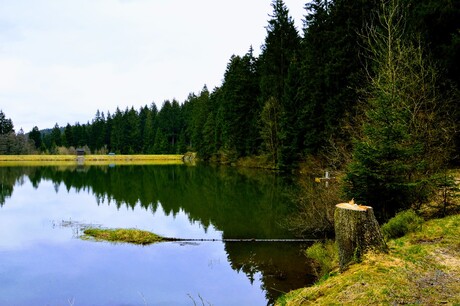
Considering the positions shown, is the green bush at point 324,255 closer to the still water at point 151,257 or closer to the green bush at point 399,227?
the still water at point 151,257

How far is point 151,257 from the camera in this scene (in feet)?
39.9

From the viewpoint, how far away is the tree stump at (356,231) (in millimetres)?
6230

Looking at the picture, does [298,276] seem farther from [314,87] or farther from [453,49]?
[314,87]

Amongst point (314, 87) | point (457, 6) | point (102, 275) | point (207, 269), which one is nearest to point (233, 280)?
point (207, 269)

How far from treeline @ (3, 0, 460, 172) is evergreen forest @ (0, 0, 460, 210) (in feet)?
0.31

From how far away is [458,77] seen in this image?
1830 centimetres

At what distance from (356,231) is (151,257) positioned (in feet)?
25.2

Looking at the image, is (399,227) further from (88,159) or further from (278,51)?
(88,159)

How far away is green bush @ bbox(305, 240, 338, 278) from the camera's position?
9.34m

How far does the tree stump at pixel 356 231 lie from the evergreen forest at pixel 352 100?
3.81 metres

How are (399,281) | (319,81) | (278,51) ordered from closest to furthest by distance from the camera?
(399,281)
(319,81)
(278,51)

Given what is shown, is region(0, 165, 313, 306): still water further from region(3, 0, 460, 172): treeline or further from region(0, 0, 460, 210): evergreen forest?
region(3, 0, 460, 172): treeline

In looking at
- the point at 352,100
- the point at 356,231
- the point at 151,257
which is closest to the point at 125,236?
the point at 151,257

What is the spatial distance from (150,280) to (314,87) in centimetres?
2595
